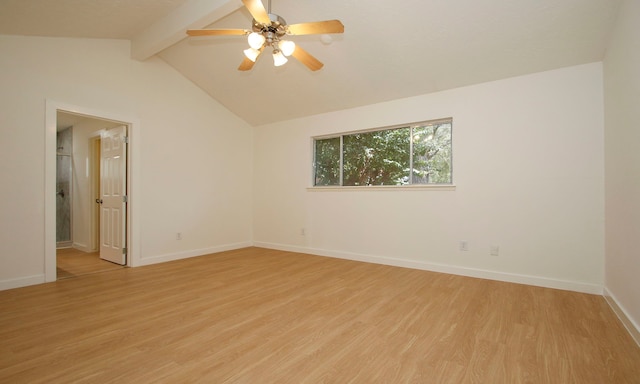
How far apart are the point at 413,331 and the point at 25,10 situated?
4.39 meters

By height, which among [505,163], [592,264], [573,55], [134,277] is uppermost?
[573,55]

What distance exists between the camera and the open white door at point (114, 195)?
4102 mm

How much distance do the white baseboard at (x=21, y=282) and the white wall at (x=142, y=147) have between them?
1cm

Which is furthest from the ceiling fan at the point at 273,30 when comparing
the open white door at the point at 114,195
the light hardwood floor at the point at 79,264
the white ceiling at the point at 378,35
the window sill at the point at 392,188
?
the light hardwood floor at the point at 79,264

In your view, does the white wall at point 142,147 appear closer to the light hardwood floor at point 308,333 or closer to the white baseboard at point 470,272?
the light hardwood floor at point 308,333

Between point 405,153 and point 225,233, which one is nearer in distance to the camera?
point 405,153

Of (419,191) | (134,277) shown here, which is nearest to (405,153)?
(419,191)

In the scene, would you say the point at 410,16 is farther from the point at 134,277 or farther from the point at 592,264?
the point at 134,277

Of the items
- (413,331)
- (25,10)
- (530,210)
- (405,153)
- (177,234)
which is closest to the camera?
(413,331)

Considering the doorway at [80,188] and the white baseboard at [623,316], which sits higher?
the doorway at [80,188]

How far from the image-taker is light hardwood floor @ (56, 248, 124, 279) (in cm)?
376

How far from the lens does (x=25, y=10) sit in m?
2.63

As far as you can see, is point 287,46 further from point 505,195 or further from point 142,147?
point 142,147

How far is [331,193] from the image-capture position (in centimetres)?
479
